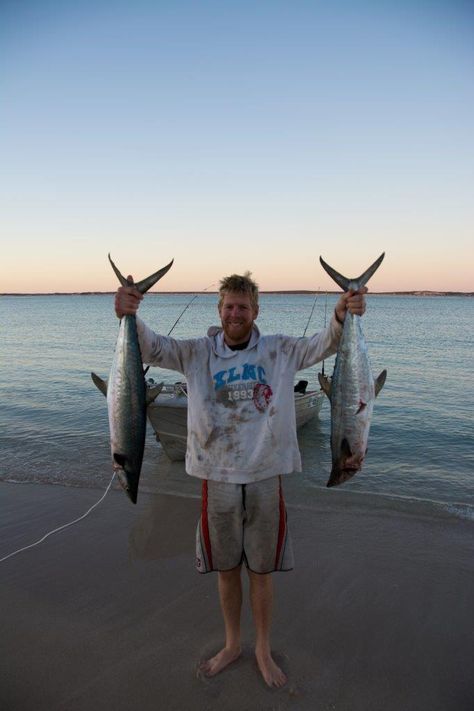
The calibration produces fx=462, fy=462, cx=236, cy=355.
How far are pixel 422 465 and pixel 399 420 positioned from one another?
3510 mm

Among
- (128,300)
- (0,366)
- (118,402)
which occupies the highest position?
(128,300)

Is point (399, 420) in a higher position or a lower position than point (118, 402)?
lower

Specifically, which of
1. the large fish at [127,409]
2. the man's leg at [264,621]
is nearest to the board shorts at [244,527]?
the man's leg at [264,621]

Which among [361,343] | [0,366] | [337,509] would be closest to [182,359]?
[361,343]

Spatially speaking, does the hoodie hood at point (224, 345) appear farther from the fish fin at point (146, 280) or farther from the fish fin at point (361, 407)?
the fish fin at point (361, 407)

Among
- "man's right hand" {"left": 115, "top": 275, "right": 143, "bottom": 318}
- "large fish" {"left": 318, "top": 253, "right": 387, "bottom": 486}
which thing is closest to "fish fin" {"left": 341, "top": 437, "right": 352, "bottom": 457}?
"large fish" {"left": 318, "top": 253, "right": 387, "bottom": 486}

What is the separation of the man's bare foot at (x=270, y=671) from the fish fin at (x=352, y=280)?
2571 mm

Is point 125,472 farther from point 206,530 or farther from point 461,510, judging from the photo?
point 461,510

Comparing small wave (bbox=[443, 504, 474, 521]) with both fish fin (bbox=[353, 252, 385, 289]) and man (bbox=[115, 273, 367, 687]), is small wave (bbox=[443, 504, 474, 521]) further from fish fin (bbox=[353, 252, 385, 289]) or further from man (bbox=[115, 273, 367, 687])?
fish fin (bbox=[353, 252, 385, 289])

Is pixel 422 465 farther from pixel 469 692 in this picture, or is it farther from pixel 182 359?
pixel 182 359

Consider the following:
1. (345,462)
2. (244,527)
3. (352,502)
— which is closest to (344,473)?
(345,462)

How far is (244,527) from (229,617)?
0.74 metres

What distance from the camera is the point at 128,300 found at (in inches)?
112

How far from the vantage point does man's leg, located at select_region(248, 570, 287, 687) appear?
305 centimetres
